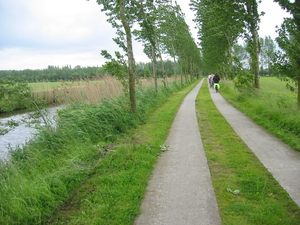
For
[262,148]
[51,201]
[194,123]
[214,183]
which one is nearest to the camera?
[51,201]

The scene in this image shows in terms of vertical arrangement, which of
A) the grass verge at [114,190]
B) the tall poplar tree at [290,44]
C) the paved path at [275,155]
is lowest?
the paved path at [275,155]

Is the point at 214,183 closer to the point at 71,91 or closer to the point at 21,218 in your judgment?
the point at 21,218

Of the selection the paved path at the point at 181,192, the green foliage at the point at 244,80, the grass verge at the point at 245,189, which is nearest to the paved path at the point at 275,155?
the grass verge at the point at 245,189

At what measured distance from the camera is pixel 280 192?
13.5ft

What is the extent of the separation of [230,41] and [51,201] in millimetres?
28304

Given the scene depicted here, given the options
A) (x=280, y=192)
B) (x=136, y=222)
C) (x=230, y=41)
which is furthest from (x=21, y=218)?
(x=230, y=41)

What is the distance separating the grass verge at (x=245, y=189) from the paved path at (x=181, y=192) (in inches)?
7.5

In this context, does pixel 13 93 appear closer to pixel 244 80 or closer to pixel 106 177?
pixel 106 177

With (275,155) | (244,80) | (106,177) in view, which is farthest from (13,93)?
(244,80)

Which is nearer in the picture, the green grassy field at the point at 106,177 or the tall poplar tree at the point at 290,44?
the green grassy field at the point at 106,177

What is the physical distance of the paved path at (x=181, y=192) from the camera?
3.47m

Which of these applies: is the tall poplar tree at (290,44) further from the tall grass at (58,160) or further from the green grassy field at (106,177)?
the tall grass at (58,160)

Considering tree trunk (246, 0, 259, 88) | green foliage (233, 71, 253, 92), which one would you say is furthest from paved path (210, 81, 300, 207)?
green foliage (233, 71, 253, 92)

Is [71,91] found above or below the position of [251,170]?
above
